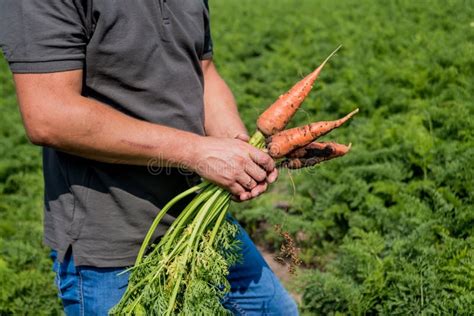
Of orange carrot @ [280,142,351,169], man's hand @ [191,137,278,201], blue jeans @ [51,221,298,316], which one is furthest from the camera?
orange carrot @ [280,142,351,169]

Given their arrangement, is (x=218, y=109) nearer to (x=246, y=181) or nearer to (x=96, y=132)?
(x=246, y=181)

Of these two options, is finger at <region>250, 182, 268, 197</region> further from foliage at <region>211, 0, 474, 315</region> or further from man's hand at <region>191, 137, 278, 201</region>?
foliage at <region>211, 0, 474, 315</region>

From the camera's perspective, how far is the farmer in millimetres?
2156

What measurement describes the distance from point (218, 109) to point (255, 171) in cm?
67

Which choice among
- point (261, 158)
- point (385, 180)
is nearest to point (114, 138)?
point (261, 158)

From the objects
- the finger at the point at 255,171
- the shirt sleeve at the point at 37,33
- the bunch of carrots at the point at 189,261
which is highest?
the shirt sleeve at the point at 37,33

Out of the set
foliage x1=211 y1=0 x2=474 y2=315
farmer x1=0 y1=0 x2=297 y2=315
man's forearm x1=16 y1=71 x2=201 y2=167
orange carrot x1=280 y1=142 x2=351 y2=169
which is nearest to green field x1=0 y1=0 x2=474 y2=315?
foliage x1=211 y1=0 x2=474 y2=315

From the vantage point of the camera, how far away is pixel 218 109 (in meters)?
2.97

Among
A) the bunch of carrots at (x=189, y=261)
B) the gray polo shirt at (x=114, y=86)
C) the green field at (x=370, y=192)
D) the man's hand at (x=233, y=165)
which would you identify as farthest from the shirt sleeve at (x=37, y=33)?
the green field at (x=370, y=192)

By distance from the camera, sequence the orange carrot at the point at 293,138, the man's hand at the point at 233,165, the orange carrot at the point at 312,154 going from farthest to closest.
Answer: the orange carrot at the point at 312,154 < the orange carrot at the point at 293,138 < the man's hand at the point at 233,165

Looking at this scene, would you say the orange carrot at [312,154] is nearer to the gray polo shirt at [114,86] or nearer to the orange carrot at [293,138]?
the orange carrot at [293,138]

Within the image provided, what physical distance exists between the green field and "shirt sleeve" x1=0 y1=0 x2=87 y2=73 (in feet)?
3.56

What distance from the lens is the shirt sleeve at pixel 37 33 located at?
6.92 feet

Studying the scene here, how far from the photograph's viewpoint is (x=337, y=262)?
14.5 feet
